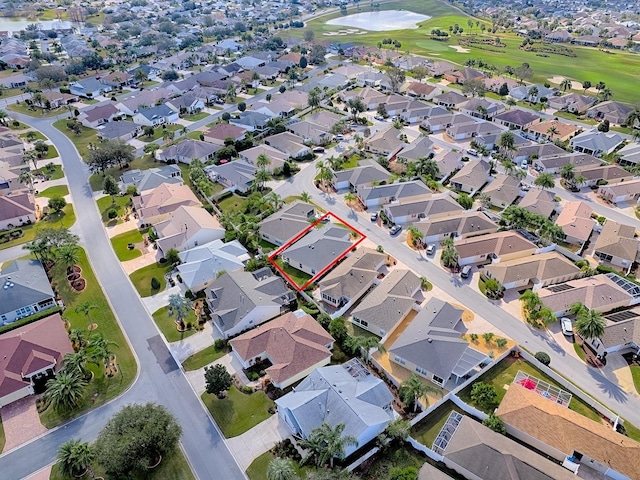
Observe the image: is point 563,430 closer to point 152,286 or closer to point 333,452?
point 333,452

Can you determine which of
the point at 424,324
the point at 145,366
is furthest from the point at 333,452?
the point at 145,366

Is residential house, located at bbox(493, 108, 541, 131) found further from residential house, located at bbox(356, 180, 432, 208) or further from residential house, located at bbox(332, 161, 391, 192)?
residential house, located at bbox(356, 180, 432, 208)

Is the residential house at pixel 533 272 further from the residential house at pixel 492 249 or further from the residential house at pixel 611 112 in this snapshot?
the residential house at pixel 611 112

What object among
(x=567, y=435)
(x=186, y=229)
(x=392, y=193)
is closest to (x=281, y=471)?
(x=567, y=435)

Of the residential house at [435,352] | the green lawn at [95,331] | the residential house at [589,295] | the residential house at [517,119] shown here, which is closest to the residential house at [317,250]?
the residential house at [435,352]

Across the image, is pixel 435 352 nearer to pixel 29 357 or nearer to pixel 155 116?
pixel 29 357

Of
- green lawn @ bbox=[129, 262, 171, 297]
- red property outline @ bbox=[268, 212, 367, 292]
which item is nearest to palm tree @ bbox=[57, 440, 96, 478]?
green lawn @ bbox=[129, 262, 171, 297]
